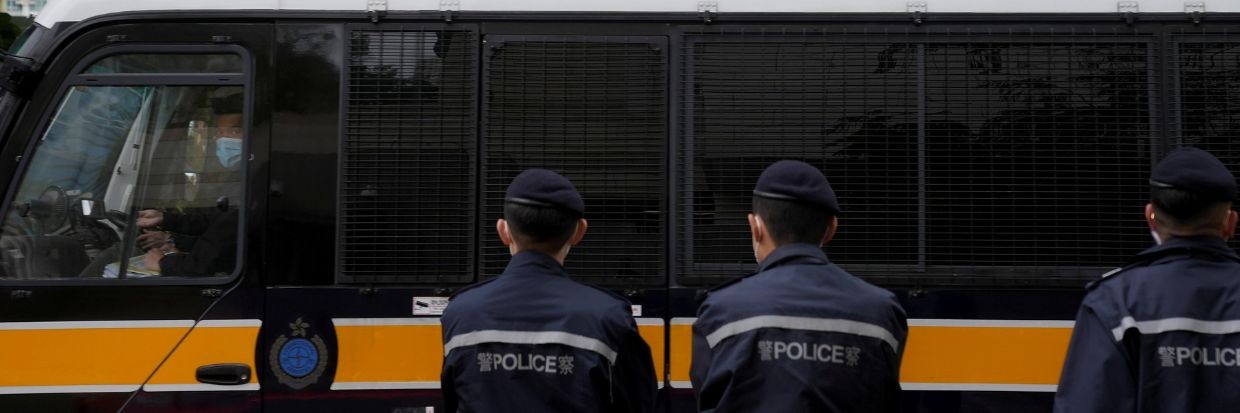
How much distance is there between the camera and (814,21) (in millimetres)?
4492

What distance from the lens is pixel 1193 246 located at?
8.93ft

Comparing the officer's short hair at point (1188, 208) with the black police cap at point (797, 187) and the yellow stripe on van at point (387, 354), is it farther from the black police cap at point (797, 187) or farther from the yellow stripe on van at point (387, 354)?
the yellow stripe on van at point (387, 354)

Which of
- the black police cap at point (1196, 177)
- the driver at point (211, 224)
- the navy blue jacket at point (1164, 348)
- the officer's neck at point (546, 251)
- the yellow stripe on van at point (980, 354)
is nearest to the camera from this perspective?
the navy blue jacket at point (1164, 348)

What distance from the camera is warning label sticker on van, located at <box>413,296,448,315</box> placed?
4.37 metres

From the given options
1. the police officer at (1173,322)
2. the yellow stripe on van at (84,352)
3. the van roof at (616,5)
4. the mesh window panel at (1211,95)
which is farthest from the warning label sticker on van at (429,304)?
the mesh window panel at (1211,95)

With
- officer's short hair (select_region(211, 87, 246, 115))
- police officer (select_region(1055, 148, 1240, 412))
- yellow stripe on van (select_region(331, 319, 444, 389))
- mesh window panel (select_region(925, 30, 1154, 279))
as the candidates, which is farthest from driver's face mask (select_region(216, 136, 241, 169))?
police officer (select_region(1055, 148, 1240, 412))

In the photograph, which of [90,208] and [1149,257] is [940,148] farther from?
[90,208]

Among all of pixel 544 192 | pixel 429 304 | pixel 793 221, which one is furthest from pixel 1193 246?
pixel 429 304

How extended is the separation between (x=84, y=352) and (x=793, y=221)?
10.1ft

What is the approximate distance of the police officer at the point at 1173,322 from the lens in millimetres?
2613

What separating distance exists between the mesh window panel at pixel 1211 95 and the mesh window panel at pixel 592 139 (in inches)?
82.9

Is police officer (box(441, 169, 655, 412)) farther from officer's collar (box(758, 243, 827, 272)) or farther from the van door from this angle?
the van door

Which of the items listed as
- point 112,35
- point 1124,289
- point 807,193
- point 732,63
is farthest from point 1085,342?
point 112,35

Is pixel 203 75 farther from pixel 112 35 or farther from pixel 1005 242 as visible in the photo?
pixel 1005 242
